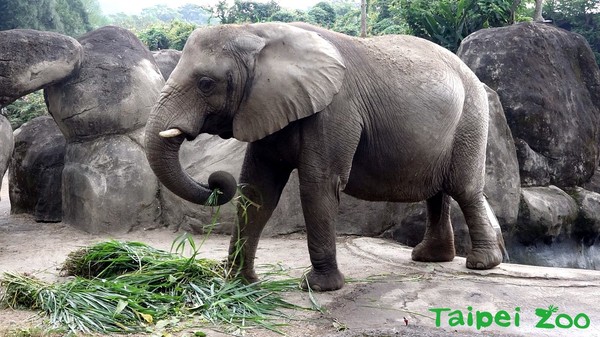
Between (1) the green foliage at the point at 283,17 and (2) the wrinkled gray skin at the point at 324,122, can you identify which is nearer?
(2) the wrinkled gray skin at the point at 324,122

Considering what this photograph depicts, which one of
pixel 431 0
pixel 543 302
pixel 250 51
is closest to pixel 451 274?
pixel 543 302

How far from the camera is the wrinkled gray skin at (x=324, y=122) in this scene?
4648 millimetres

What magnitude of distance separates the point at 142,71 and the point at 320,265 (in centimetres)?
465

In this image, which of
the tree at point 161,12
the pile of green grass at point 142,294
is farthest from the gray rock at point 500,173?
the tree at point 161,12

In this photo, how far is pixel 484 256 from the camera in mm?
5941

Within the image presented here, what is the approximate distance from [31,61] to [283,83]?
4.17 meters

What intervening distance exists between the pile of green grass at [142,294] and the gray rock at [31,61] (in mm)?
3049

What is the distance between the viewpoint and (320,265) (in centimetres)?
505

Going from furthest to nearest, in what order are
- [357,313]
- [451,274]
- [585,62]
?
[585,62] < [451,274] < [357,313]

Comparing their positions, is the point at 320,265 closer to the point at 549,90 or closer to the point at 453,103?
the point at 453,103

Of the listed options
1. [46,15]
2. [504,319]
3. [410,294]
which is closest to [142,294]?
[410,294]

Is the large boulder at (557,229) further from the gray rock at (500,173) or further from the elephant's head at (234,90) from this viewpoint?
the elephant's head at (234,90)

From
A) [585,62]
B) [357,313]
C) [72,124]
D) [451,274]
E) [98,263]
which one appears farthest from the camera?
[585,62]

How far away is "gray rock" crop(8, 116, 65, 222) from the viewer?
8852 millimetres
